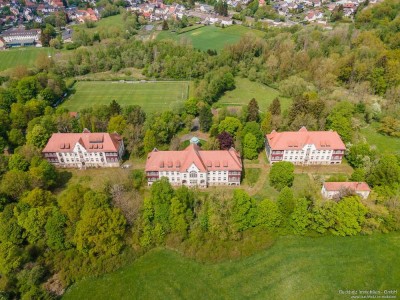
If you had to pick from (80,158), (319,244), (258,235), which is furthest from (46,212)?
(319,244)

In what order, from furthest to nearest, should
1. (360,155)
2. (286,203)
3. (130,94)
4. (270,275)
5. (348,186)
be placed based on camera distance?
(130,94), (360,155), (348,186), (286,203), (270,275)

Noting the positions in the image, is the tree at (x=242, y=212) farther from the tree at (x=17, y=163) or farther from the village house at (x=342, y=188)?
the tree at (x=17, y=163)

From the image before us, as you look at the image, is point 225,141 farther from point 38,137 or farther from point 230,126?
point 38,137

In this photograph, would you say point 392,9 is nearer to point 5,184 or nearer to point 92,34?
point 92,34

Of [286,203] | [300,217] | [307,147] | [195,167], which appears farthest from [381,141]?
[195,167]

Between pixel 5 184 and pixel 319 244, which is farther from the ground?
pixel 5 184

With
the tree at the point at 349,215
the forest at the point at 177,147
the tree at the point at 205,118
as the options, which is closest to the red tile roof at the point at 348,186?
the forest at the point at 177,147
